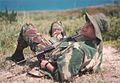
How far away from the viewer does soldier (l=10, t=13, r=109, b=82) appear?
5.49m

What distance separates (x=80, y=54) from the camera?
5508 mm

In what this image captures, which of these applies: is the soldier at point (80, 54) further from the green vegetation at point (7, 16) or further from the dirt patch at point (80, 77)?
the green vegetation at point (7, 16)

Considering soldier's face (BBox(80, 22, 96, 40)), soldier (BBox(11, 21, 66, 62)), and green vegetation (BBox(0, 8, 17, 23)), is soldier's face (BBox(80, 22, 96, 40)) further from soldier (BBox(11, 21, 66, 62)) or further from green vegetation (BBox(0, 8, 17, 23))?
green vegetation (BBox(0, 8, 17, 23))

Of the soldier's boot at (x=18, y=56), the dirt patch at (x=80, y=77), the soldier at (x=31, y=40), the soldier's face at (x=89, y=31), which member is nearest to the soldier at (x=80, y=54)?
the soldier's face at (x=89, y=31)

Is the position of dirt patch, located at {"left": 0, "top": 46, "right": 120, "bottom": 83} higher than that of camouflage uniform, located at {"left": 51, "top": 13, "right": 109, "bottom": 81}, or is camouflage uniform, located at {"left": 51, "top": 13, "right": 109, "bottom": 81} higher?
camouflage uniform, located at {"left": 51, "top": 13, "right": 109, "bottom": 81}

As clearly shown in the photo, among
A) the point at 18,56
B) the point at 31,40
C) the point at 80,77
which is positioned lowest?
the point at 80,77

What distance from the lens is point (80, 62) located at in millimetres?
5512

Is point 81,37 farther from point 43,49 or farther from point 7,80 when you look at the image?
point 7,80

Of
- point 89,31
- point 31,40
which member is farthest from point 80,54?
point 31,40

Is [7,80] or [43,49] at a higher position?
[43,49]

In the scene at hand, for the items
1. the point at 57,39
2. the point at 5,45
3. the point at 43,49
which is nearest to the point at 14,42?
the point at 5,45

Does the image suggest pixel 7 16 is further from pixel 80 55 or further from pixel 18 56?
pixel 80 55

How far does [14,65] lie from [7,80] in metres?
0.62

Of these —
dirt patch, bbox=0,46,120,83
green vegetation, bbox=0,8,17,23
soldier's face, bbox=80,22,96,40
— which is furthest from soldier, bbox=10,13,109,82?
green vegetation, bbox=0,8,17,23
